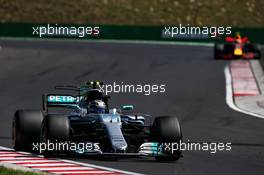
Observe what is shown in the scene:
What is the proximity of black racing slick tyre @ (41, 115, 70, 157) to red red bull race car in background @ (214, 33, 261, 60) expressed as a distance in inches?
1327

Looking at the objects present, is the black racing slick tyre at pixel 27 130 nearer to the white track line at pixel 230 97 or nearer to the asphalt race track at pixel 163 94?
the asphalt race track at pixel 163 94

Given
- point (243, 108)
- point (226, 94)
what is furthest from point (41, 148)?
point (226, 94)

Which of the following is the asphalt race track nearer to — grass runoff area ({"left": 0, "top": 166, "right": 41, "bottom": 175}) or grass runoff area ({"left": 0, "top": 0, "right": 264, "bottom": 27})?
grass runoff area ({"left": 0, "top": 166, "right": 41, "bottom": 175})

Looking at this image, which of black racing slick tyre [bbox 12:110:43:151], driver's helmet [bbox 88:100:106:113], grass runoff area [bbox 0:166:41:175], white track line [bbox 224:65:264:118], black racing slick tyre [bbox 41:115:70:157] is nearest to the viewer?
grass runoff area [bbox 0:166:41:175]

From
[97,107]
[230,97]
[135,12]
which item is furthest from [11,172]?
[135,12]

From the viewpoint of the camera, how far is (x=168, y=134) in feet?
47.0

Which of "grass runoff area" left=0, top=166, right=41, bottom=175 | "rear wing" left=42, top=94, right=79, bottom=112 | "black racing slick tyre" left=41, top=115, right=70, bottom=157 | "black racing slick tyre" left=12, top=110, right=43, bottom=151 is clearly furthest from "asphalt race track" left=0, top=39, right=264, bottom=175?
"grass runoff area" left=0, top=166, right=41, bottom=175

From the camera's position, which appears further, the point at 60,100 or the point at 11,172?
the point at 60,100

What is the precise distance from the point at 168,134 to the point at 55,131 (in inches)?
70.2

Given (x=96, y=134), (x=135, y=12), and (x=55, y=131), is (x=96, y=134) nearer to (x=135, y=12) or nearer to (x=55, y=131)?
(x=55, y=131)

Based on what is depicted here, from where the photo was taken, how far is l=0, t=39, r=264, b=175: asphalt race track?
14328 millimetres

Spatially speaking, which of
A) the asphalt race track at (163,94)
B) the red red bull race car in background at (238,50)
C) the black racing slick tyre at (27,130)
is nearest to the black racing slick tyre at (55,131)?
the asphalt race track at (163,94)

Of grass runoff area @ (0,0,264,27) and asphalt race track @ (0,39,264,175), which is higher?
grass runoff area @ (0,0,264,27)

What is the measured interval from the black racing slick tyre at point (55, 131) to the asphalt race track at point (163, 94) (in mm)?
673
